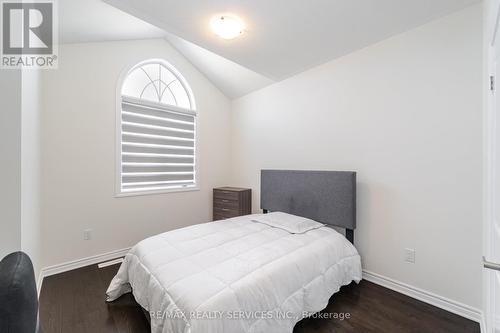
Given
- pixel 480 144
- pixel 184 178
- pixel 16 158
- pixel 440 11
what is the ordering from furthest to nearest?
1. pixel 184 178
2. pixel 440 11
3. pixel 480 144
4. pixel 16 158

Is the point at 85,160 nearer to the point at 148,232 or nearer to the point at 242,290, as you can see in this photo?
the point at 148,232

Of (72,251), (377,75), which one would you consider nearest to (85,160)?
(72,251)

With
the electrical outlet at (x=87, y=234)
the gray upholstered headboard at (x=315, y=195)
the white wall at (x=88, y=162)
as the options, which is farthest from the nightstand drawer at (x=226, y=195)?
the electrical outlet at (x=87, y=234)

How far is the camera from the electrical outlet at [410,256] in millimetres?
2080

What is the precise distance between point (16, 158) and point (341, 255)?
2441 mm

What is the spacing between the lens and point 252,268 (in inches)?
60.4

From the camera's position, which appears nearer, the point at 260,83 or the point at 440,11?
the point at 440,11

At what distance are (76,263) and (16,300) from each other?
261 cm

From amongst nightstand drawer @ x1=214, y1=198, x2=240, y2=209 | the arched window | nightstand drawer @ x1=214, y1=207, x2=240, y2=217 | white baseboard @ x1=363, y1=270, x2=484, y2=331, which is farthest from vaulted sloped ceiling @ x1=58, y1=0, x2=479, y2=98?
white baseboard @ x1=363, y1=270, x2=484, y2=331

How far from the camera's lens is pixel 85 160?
275 cm

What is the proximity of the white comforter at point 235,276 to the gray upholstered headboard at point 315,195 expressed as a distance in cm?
23

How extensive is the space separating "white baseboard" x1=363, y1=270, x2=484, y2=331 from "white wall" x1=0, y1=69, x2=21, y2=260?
→ 2.88m

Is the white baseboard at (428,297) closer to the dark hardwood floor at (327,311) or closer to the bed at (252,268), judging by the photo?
the dark hardwood floor at (327,311)

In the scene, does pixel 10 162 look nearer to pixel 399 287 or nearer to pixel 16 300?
pixel 16 300
